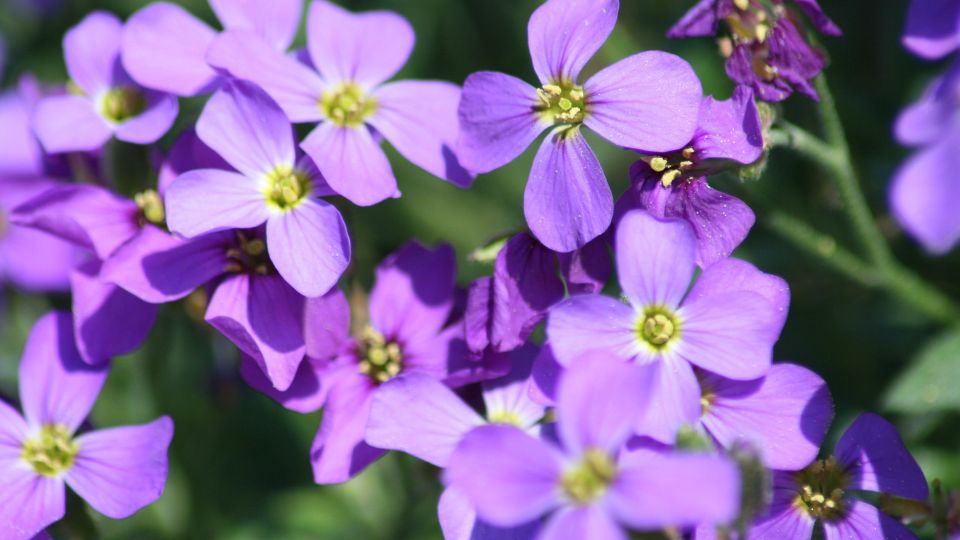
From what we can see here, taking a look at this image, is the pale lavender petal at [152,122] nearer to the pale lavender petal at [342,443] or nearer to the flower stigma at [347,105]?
the flower stigma at [347,105]

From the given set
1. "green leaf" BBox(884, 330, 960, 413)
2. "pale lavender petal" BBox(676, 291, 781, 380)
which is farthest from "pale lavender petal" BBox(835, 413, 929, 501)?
"green leaf" BBox(884, 330, 960, 413)

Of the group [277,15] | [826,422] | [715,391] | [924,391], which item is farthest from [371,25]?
[924,391]

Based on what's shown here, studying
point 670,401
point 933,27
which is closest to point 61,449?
point 670,401

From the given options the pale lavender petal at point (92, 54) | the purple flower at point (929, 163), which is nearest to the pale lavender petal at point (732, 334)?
the purple flower at point (929, 163)

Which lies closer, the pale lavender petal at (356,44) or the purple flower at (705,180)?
the purple flower at (705,180)

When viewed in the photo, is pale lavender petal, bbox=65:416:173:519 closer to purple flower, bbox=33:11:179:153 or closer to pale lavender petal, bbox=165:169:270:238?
pale lavender petal, bbox=165:169:270:238

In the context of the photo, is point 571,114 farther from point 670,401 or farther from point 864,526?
point 864,526
